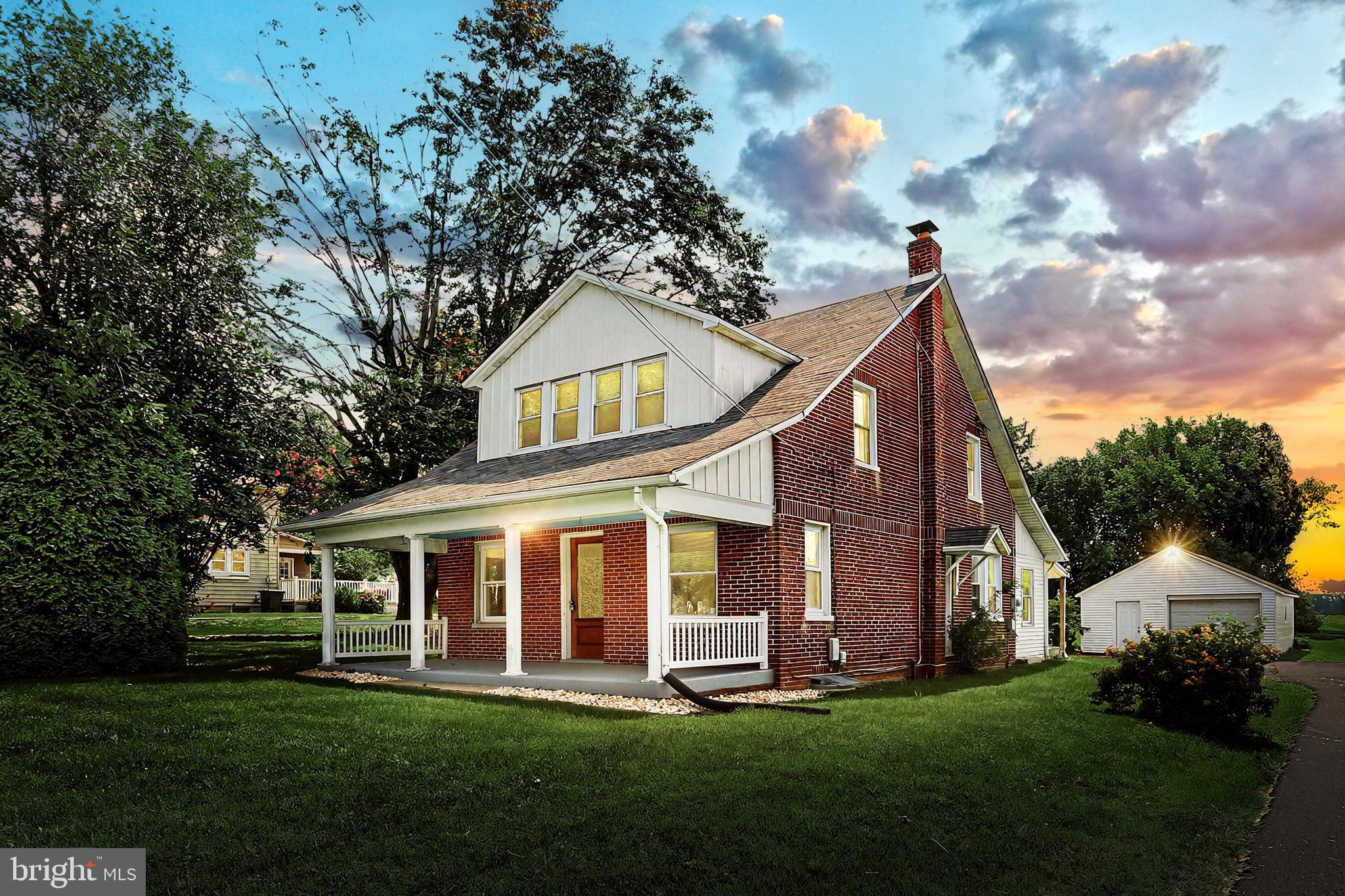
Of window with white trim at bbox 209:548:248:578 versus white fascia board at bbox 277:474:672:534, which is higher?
white fascia board at bbox 277:474:672:534

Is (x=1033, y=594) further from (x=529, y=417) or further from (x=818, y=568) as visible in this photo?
(x=529, y=417)

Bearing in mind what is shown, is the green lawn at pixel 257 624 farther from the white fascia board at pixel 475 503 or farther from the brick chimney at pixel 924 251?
the brick chimney at pixel 924 251

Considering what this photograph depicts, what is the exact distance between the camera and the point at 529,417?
61.7ft

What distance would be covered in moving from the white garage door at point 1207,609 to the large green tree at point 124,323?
3429 cm

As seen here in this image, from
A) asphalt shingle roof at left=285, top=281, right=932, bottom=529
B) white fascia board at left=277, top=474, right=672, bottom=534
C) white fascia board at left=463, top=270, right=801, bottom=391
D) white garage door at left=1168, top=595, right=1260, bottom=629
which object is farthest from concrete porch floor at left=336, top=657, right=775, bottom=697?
white garage door at left=1168, top=595, right=1260, bottom=629

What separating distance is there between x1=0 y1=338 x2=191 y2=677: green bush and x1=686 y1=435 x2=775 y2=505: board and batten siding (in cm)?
867

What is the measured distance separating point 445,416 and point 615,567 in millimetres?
10240

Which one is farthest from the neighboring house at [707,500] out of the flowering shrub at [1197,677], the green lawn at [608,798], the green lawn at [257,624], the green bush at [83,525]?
the green lawn at [257,624]

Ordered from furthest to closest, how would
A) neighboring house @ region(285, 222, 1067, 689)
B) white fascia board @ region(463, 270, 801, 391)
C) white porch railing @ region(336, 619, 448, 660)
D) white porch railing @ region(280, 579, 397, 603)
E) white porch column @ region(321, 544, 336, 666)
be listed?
white porch railing @ region(280, 579, 397, 603) → white porch railing @ region(336, 619, 448, 660) → white porch column @ region(321, 544, 336, 666) → white fascia board @ region(463, 270, 801, 391) → neighboring house @ region(285, 222, 1067, 689)

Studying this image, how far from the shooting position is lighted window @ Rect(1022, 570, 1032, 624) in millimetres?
24828

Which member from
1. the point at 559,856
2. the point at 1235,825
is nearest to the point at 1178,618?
the point at 1235,825

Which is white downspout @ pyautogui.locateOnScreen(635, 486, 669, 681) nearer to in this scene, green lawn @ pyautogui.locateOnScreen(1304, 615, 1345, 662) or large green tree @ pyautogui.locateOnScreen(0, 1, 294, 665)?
large green tree @ pyautogui.locateOnScreen(0, 1, 294, 665)

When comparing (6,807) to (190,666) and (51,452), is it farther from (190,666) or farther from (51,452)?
(190,666)

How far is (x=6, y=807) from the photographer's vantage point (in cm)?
648
